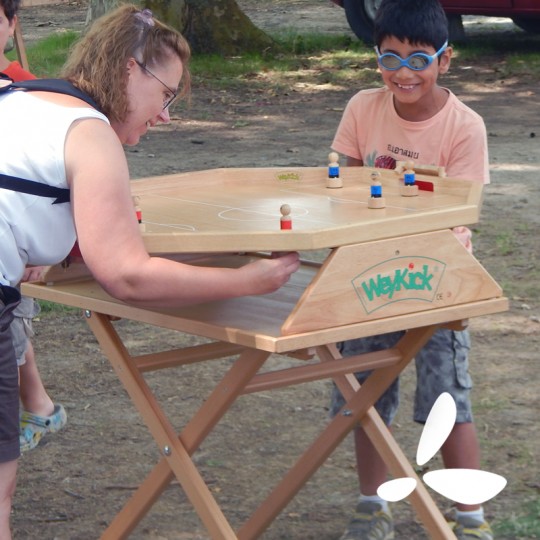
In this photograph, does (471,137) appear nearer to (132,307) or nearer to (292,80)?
(132,307)

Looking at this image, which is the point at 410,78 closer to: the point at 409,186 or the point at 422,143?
the point at 422,143

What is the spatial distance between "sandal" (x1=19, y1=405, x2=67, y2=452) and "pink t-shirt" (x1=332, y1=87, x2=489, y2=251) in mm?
1435

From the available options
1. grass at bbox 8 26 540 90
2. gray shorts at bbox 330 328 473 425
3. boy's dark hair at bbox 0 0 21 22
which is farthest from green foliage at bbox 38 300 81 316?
grass at bbox 8 26 540 90

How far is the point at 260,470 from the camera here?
3.86m

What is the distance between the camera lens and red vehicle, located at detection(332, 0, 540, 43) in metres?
11.0

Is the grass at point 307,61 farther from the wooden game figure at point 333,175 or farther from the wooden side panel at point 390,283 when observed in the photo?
the wooden side panel at point 390,283

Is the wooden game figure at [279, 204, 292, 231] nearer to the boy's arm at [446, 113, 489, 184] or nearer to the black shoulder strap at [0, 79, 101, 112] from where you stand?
the black shoulder strap at [0, 79, 101, 112]

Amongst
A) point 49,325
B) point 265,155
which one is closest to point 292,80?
point 265,155

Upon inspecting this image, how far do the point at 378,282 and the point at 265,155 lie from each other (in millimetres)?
5844

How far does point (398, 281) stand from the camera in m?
2.47

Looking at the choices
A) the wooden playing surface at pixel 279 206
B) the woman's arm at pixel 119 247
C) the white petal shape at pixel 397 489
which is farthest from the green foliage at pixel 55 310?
the white petal shape at pixel 397 489

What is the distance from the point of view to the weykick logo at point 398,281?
2426mm

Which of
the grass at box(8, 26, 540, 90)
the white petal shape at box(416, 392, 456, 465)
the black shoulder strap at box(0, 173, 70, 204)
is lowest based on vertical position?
the grass at box(8, 26, 540, 90)

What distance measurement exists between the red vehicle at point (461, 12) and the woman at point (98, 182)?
899cm
